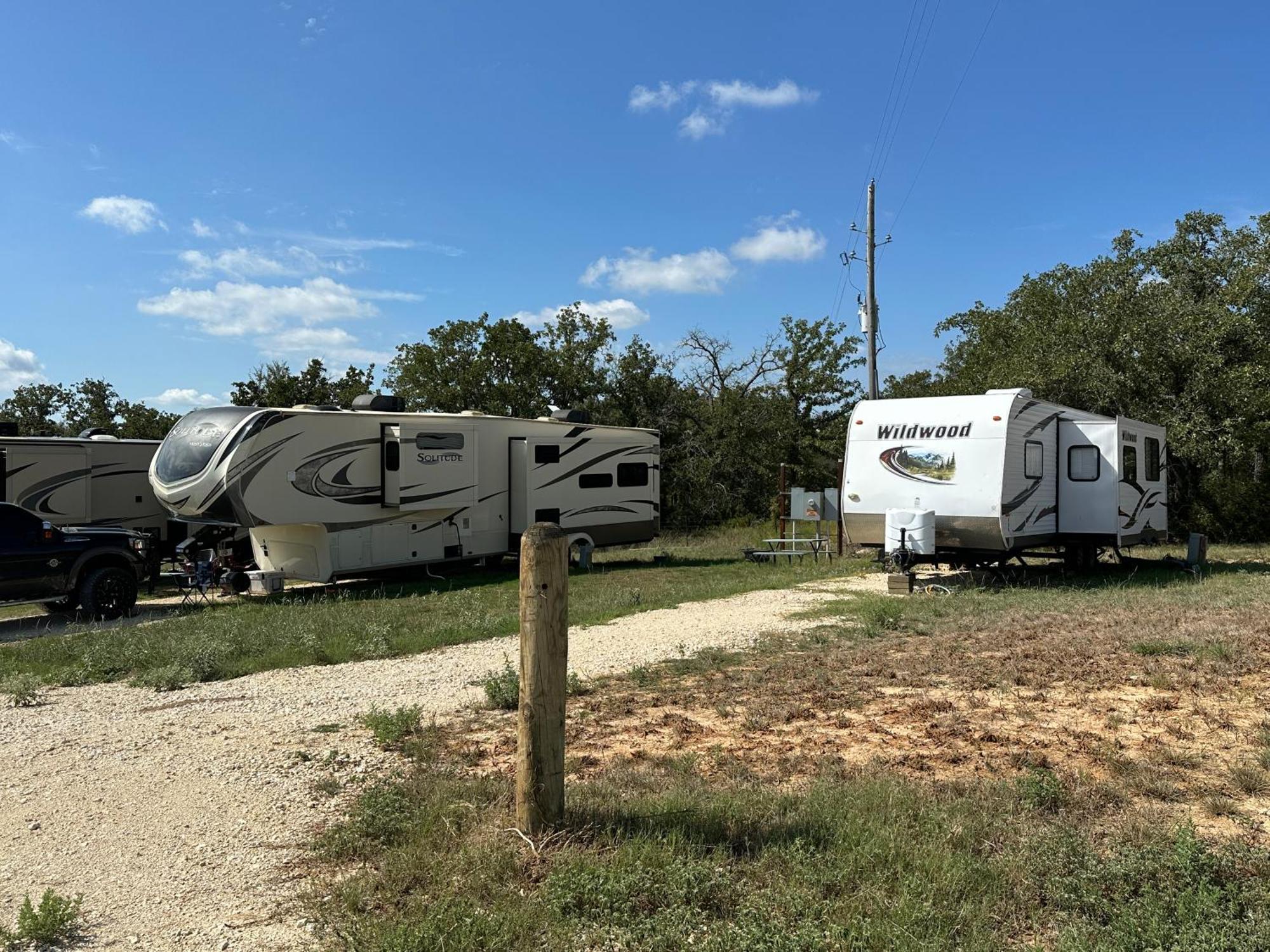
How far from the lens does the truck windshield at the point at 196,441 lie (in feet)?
43.7

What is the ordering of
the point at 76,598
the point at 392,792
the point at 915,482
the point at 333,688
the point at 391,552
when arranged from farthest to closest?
1. the point at 391,552
2. the point at 915,482
3. the point at 76,598
4. the point at 333,688
5. the point at 392,792

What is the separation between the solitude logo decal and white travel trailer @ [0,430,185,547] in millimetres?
12235

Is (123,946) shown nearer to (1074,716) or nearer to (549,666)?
(549,666)

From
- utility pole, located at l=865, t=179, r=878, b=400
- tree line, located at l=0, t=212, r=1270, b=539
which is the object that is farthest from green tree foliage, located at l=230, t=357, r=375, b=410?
utility pole, located at l=865, t=179, r=878, b=400

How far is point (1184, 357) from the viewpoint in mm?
20203

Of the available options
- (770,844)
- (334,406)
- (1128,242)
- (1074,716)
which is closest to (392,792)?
(770,844)

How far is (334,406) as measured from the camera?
15414mm

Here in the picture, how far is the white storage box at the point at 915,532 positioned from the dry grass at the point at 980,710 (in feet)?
10.7

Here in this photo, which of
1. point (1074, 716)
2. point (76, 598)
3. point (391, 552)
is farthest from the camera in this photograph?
point (391, 552)

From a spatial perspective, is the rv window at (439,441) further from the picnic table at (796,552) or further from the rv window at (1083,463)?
the rv window at (1083,463)

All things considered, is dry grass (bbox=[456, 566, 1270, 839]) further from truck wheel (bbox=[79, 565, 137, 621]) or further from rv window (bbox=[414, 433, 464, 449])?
rv window (bbox=[414, 433, 464, 449])

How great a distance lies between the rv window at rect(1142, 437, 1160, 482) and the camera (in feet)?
51.5

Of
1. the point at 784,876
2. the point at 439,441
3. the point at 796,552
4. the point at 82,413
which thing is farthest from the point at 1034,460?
the point at 82,413

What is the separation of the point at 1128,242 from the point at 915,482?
1708 cm
